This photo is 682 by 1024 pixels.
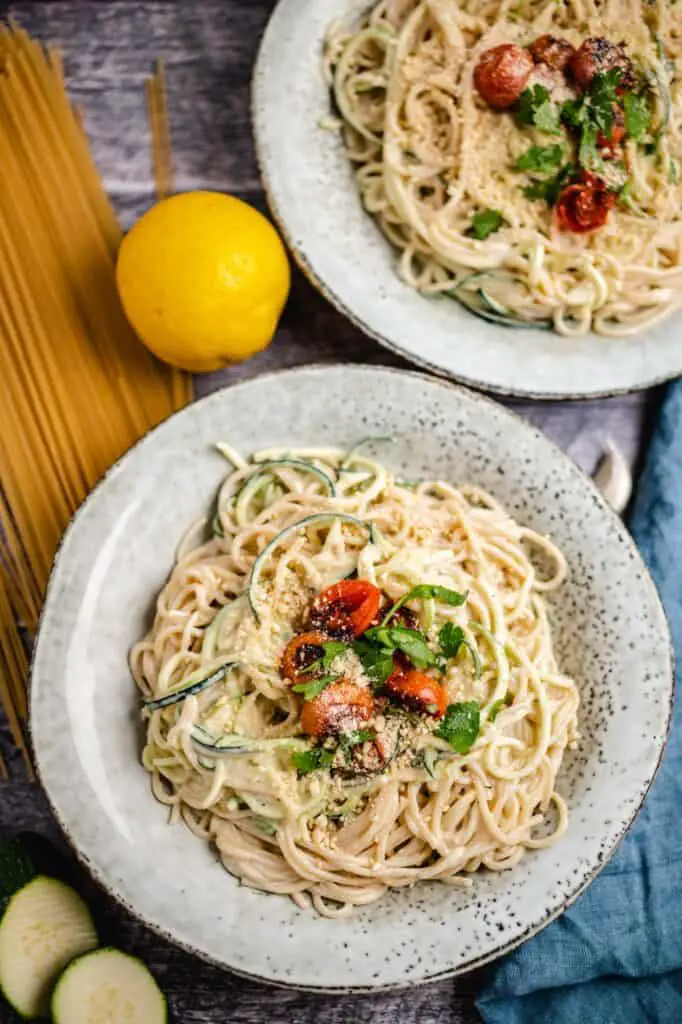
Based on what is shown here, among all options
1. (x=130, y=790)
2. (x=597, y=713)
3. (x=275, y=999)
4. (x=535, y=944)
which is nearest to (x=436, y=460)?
(x=597, y=713)

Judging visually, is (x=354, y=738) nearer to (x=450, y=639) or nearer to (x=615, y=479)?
(x=450, y=639)

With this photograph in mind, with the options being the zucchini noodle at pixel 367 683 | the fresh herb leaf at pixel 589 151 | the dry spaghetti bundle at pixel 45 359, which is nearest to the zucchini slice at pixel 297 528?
the zucchini noodle at pixel 367 683

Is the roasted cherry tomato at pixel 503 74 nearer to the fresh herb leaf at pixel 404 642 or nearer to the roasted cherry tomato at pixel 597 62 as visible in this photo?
the roasted cherry tomato at pixel 597 62

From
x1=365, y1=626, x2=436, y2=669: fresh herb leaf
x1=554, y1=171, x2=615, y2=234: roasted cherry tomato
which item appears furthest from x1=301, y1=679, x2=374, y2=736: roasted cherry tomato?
x1=554, y1=171, x2=615, y2=234: roasted cherry tomato

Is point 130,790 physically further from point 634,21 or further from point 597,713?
point 634,21

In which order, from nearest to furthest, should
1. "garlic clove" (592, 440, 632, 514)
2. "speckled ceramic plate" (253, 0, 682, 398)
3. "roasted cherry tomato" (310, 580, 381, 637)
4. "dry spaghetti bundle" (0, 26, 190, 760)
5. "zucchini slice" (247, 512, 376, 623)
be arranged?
"roasted cherry tomato" (310, 580, 381, 637) → "zucchini slice" (247, 512, 376, 623) → "speckled ceramic plate" (253, 0, 682, 398) → "dry spaghetti bundle" (0, 26, 190, 760) → "garlic clove" (592, 440, 632, 514)

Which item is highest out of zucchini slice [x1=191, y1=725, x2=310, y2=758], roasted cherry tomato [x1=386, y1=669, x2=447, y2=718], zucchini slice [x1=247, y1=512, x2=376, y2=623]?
zucchini slice [x1=247, y1=512, x2=376, y2=623]

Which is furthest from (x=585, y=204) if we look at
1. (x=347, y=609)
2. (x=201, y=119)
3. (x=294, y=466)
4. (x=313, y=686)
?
(x=313, y=686)

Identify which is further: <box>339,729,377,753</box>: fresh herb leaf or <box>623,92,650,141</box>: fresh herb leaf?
<box>623,92,650,141</box>: fresh herb leaf

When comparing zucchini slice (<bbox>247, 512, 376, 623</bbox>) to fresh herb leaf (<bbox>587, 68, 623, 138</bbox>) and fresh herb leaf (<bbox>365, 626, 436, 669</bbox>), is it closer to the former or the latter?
fresh herb leaf (<bbox>365, 626, 436, 669</bbox>)
